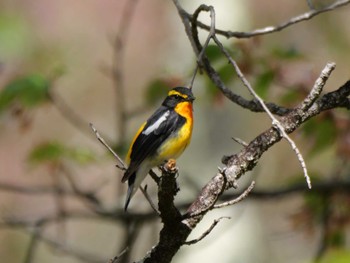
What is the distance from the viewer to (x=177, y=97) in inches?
157

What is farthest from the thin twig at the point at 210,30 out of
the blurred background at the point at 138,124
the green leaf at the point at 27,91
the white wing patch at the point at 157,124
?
the green leaf at the point at 27,91

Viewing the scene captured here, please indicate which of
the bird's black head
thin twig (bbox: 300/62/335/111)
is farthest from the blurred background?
thin twig (bbox: 300/62/335/111)

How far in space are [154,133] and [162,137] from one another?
75 millimetres

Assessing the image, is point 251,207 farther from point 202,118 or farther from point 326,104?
point 326,104

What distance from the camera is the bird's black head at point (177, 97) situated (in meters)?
3.95

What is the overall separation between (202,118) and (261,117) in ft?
5.71

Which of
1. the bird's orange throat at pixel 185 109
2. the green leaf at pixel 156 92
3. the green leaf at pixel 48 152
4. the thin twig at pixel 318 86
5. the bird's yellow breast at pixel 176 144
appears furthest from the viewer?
the green leaf at pixel 156 92

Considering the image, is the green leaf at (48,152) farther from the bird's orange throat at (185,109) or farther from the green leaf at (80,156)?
the bird's orange throat at (185,109)

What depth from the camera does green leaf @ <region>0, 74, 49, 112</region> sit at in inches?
161

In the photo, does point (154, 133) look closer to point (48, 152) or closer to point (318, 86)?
point (48, 152)

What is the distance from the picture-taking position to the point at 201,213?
2578 millimetres

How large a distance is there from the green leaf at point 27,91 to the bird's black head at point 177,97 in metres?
0.72

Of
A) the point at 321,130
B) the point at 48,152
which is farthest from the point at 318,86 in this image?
the point at 48,152

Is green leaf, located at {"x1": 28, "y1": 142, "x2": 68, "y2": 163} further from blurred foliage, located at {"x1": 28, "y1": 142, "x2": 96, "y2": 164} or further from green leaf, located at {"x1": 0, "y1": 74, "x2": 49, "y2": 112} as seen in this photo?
green leaf, located at {"x1": 0, "y1": 74, "x2": 49, "y2": 112}
